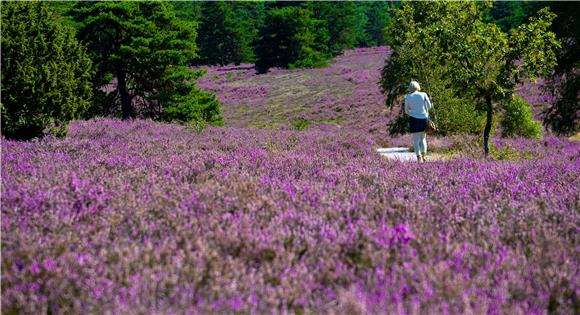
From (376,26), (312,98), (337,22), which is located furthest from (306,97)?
(376,26)

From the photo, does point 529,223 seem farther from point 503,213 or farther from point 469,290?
point 469,290

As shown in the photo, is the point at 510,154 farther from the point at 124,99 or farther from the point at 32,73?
the point at 124,99

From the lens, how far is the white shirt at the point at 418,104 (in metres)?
10.5

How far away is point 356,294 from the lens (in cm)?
237

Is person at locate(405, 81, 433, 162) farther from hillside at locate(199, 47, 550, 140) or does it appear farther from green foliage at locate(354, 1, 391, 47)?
green foliage at locate(354, 1, 391, 47)

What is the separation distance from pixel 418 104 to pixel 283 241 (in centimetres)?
818

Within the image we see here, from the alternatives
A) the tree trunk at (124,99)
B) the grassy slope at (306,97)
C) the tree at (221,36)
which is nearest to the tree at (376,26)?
the tree at (221,36)

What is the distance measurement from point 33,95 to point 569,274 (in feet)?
28.4

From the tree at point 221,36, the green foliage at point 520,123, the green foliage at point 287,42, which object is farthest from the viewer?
the tree at point 221,36

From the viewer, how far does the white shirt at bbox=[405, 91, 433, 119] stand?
10.5 m

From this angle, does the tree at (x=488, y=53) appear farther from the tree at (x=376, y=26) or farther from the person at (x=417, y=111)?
the tree at (x=376, y=26)

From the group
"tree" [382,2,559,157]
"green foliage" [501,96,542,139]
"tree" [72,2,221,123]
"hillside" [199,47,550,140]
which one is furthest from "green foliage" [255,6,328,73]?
"tree" [382,2,559,157]

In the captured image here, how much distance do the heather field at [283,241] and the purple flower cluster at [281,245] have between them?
11mm

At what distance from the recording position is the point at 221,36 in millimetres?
79000
